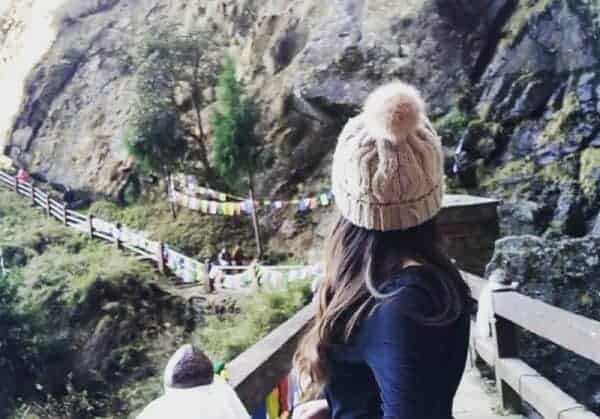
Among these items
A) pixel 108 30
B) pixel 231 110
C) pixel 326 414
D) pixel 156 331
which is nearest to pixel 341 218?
pixel 326 414

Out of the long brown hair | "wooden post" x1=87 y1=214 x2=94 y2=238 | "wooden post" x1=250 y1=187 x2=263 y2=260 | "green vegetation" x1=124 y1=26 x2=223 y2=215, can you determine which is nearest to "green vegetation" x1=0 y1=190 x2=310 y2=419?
"wooden post" x1=87 y1=214 x2=94 y2=238

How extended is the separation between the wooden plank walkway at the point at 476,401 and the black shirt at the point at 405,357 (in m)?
1.95

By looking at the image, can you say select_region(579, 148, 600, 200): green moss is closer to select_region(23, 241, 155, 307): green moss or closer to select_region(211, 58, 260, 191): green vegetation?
select_region(211, 58, 260, 191): green vegetation

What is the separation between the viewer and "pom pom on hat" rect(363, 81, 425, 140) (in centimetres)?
93

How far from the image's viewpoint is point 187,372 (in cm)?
83

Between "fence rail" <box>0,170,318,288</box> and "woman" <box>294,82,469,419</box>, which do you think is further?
"fence rail" <box>0,170,318,288</box>

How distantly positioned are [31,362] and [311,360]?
8.62 meters

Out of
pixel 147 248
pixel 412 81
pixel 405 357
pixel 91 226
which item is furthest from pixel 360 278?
pixel 91 226

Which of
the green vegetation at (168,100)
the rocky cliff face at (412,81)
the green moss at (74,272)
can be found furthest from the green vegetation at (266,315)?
the green vegetation at (168,100)

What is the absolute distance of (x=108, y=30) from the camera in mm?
17922

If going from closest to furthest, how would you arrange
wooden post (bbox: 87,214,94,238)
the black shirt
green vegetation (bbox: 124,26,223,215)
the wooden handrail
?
the black shirt < the wooden handrail < green vegetation (bbox: 124,26,223,215) < wooden post (bbox: 87,214,94,238)

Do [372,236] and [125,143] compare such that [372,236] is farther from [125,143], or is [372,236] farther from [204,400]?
[125,143]

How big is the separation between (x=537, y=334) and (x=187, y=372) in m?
1.56

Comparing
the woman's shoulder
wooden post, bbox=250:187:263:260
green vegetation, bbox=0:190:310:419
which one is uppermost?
the woman's shoulder
